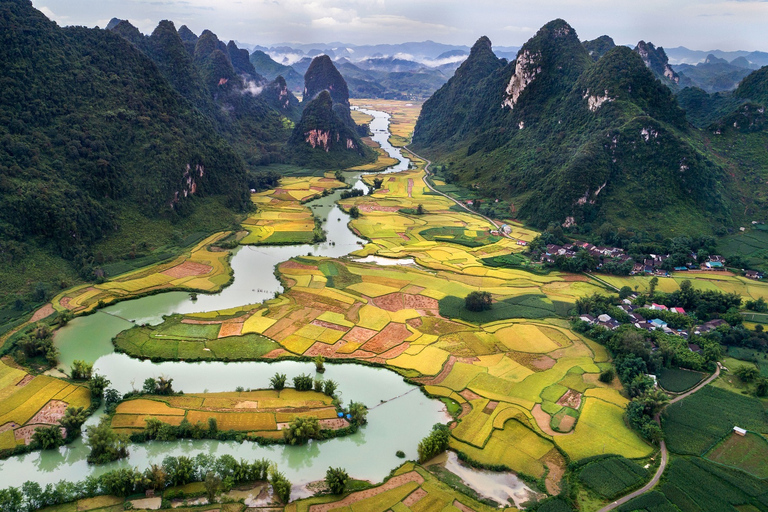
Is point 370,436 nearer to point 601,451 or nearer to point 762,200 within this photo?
point 601,451

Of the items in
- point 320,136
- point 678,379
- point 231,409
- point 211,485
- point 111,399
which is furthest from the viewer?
point 320,136

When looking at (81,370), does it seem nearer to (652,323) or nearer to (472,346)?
(472,346)

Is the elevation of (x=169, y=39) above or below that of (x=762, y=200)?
above

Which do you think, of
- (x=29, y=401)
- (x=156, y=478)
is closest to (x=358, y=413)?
(x=156, y=478)

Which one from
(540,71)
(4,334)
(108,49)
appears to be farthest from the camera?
(540,71)

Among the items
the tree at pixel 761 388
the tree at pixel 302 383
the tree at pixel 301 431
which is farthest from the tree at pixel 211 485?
the tree at pixel 761 388

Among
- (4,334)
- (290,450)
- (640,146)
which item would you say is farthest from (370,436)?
(640,146)

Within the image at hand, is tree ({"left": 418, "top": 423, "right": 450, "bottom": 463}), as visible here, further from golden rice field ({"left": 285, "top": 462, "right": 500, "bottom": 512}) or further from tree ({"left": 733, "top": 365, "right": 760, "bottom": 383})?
tree ({"left": 733, "top": 365, "right": 760, "bottom": 383})

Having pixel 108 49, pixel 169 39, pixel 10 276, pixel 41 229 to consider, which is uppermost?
pixel 169 39
